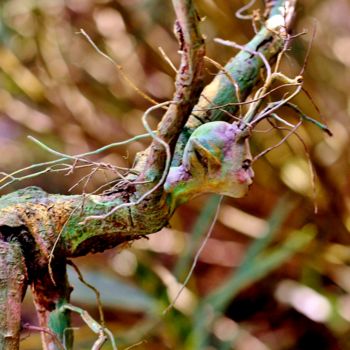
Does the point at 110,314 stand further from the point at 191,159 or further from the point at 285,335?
the point at 191,159

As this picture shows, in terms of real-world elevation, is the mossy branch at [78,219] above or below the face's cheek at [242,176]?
below

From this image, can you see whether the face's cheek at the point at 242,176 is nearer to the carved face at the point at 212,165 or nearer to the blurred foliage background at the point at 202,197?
the carved face at the point at 212,165

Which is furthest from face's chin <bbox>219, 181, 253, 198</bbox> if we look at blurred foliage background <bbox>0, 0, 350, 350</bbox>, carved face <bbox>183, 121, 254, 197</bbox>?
blurred foliage background <bbox>0, 0, 350, 350</bbox>

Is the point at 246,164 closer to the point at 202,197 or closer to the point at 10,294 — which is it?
the point at 10,294

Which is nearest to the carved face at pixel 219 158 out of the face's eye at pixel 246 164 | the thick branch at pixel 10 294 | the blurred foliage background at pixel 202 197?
the face's eye at pixel 246 164

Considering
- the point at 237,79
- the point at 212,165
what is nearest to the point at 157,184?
the point at 212,165
